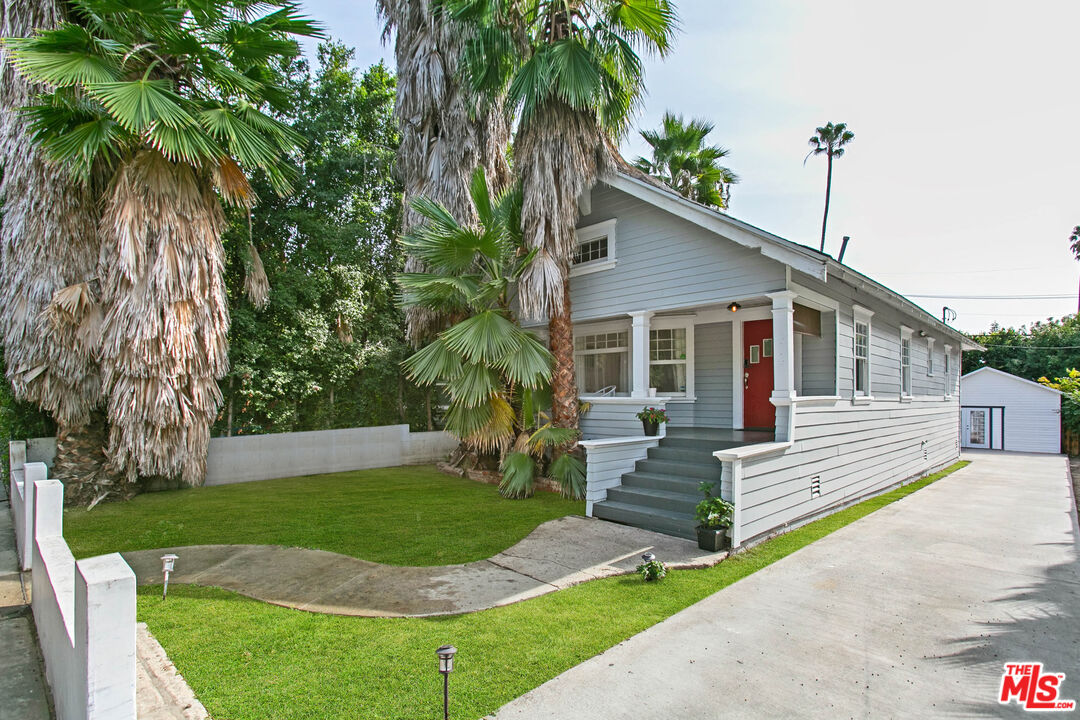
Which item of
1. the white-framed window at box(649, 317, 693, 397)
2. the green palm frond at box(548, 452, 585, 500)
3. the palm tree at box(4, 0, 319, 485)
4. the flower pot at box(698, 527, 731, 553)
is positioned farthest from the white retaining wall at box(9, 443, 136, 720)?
the white-framed window at box(649, 317, 693, 397)

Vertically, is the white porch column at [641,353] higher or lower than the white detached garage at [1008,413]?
higher

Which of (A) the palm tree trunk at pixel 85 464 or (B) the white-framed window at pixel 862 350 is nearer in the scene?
(A) the palm tree trunk at pixel 85 464

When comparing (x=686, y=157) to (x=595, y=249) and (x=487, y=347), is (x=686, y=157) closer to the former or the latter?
(x=595, y=249)

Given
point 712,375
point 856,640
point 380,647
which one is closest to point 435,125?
point 712,375

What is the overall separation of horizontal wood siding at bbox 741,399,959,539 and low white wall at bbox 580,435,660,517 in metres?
1.99

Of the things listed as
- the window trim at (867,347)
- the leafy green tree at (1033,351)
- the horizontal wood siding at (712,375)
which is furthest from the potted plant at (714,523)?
the leafy green tree at (1033,351)

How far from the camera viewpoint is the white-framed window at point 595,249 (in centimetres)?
948

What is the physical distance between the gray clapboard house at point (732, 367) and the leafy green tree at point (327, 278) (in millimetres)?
5925

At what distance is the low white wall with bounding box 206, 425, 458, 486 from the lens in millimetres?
11060

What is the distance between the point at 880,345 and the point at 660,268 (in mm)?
4426

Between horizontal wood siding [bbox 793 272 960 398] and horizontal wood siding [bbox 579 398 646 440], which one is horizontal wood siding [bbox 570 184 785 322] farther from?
horizontal wood siding [bbox 579 398 646 440]

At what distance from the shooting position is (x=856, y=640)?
390 cm

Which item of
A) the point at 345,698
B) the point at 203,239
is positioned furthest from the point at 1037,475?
the point at 203,239

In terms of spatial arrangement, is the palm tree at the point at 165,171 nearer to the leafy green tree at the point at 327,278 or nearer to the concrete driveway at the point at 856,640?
the leafy green tree at the point at 327,278
